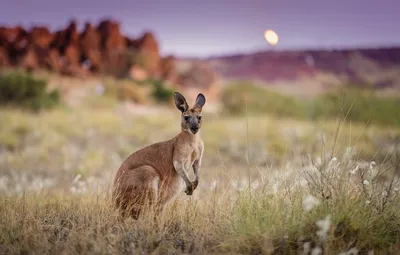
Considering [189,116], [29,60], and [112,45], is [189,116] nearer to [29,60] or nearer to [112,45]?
[29,60]

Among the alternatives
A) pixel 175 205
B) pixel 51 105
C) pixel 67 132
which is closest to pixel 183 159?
pixel 175 205

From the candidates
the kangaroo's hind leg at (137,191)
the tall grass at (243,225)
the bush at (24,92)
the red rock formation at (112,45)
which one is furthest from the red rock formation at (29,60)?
the kangaroo's hind leg at (137,191)

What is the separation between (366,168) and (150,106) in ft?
89.5

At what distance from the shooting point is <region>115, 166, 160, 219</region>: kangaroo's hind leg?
5.52 metres

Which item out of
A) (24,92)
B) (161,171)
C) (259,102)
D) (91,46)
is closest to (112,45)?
(91,46)

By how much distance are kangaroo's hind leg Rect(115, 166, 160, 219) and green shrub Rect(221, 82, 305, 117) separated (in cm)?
2077

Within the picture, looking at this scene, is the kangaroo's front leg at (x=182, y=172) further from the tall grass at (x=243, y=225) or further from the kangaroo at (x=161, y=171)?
the tall grass at (x=243, y=225)

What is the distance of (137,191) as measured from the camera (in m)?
5.53

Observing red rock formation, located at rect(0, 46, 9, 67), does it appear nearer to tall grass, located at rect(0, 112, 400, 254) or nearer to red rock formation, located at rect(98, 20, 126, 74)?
red rock formation, located at rect(98, 20, 126, 74)

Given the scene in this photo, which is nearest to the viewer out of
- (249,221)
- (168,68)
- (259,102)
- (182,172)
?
(249,221)

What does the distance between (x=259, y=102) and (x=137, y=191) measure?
23.2 meters

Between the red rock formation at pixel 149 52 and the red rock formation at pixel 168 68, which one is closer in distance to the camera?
the red rock formation at pixel 168 68

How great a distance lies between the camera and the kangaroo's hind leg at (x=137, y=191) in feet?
18.1

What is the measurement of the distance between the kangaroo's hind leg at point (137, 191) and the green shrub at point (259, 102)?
2077 cm
